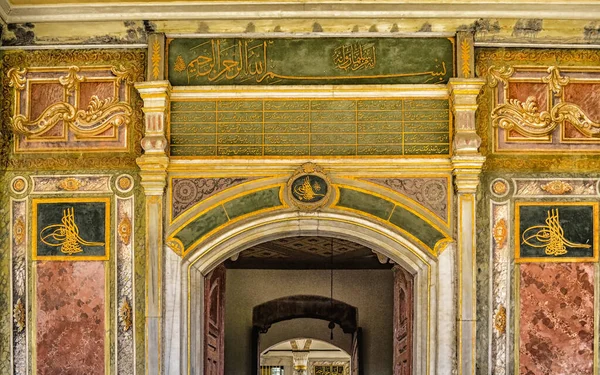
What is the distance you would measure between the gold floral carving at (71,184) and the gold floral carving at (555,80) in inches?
122

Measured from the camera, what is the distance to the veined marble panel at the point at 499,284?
20.5ft

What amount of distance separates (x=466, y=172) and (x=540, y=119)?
0.61m

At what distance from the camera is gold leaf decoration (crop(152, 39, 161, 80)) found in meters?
6.45

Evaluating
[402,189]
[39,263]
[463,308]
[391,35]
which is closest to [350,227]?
[402,189]

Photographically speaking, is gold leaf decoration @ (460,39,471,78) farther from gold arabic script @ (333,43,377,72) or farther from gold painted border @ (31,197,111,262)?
gold painted border @ (31,197,111,262)

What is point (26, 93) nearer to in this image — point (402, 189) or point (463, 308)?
point (402, 189)

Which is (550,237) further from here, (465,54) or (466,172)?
(465,54)

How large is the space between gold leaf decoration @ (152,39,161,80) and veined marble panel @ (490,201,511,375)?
232 cm

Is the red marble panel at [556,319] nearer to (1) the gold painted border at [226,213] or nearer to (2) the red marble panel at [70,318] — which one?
(1) the gold painted border at [226,213]

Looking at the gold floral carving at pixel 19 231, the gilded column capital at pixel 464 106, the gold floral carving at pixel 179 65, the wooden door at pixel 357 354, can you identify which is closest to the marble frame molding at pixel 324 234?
the gilded column capital at pixel 464 106

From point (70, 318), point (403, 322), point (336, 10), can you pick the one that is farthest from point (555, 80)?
point (70, 318)

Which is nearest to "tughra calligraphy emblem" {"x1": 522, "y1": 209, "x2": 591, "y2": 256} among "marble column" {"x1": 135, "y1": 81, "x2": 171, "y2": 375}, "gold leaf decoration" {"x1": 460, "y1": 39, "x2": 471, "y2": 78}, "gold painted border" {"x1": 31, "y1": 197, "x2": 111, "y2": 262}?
"gold leaf decoration" {"x1": 460, "y1": 39, "x2": 471, "y2": 78}

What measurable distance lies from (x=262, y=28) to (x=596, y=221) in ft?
8.14

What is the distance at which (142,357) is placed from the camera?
630 centimetres
